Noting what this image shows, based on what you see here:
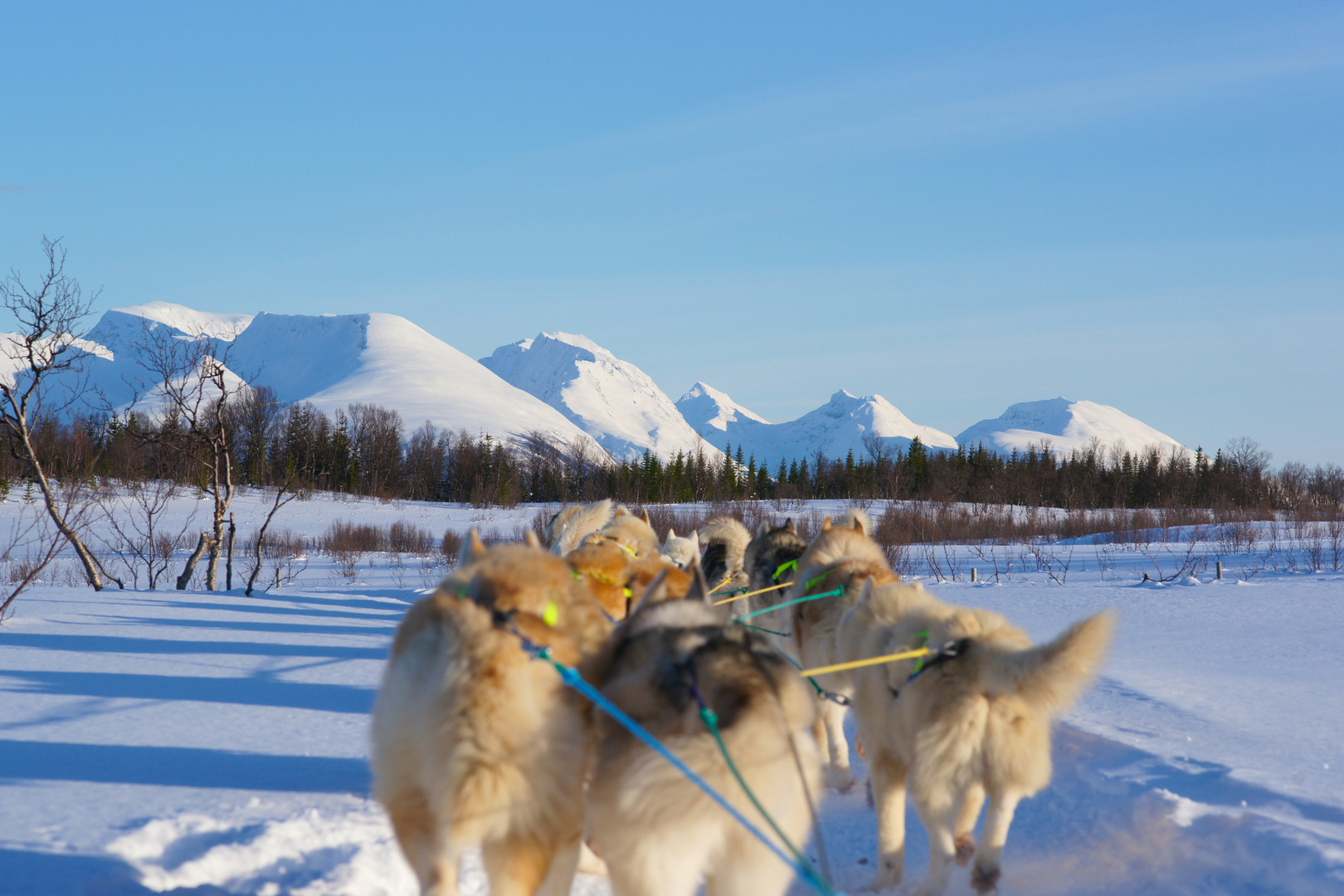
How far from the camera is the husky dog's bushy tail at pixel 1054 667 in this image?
3.13 metres

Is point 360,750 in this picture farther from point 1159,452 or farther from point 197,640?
point 1159,452

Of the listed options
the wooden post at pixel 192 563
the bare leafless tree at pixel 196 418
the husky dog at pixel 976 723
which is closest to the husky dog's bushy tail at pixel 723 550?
the husky dog at pixel 976 723

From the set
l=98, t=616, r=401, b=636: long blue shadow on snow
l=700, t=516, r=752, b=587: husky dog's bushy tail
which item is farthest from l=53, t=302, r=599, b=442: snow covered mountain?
l=700, t=516, r=752, b=587: husky dog's bushy tail

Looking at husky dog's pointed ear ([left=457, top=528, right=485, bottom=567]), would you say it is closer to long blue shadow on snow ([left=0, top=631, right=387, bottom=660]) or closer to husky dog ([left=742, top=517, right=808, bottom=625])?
husky dog ([left=742, top=517, right=808, bottom=625])

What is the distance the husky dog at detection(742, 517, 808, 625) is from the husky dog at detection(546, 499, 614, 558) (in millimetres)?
1441

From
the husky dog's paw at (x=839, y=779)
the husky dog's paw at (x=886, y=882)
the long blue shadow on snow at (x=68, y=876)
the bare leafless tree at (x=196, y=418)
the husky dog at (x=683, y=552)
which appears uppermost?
the bare leafless tree at (x=196, y=418)

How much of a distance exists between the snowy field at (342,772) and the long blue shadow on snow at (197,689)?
30 millimetres

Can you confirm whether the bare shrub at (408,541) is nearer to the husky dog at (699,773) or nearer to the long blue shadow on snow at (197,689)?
the long blue shadow on snow at (197,689)

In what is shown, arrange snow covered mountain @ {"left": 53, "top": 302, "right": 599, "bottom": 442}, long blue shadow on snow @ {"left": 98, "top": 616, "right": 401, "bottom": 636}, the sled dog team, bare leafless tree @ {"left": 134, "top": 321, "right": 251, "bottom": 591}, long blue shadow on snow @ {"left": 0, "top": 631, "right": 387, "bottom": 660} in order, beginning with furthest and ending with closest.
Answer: snow covered mountain @ {"left": 53, "top": 302, "right": 599, "bottom": 442}, bare leafless tree @ {"left": 134, "top": 321, "right": 251, "bottom": 591}, long blue shadow on snow @ {"left": 98, "top": 616, "right": 401, "bottom": 636}, long blue shadow on snow @ {"left": 0, "top": 631, "right": 387, "bottom": 660}, the sled dog team

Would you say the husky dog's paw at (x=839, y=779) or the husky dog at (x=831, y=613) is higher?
the husky dog at (x=831, y=613)

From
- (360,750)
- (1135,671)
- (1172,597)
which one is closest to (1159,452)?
(1172,597)

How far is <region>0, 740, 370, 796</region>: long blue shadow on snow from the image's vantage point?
4.23 m

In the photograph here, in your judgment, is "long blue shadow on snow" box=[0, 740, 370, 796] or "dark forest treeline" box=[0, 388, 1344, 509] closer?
"long blue shadow on snow" box=[0, 740, 370, 796]

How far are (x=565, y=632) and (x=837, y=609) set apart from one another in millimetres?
2834
